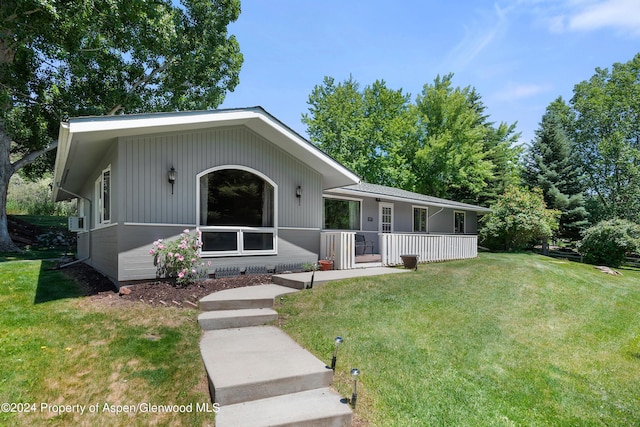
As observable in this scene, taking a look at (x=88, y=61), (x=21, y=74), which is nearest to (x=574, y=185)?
(x=88, y=61)

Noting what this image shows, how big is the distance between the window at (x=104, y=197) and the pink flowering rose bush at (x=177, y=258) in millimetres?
1774

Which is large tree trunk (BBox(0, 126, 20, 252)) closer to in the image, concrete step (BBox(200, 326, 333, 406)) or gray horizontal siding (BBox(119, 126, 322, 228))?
gray horizontal siding (BBox(119, 126, 322, 228))

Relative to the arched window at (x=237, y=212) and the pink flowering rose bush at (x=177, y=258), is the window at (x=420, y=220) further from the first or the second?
the pink flowering rose bush at (x=177, y=258)

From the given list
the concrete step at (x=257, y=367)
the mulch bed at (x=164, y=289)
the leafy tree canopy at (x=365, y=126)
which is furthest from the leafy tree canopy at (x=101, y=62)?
the concrete step at (x=257, y=367)

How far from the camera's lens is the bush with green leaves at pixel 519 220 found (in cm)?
1844

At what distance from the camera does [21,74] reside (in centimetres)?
1314

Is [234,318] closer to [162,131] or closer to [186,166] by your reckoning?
[186,166]

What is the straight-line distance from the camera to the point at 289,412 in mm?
3055

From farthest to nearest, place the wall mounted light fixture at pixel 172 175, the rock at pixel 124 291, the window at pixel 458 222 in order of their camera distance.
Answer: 1. the window at pixel 458 222
2. the wall mounted light fixture at pixel 172 175
3. the rock at pixel 124 291

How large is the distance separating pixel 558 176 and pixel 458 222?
1102 centimetres

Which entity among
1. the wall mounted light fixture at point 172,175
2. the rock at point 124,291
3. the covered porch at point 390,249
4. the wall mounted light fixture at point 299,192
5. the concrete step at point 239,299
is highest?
the wall mounted light fixture at point 172,175

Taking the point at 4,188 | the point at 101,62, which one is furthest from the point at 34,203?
the point at 101,62

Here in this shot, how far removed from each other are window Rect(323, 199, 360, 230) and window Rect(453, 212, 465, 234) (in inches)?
345

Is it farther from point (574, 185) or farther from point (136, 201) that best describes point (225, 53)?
point (574, 185)
